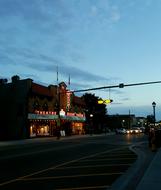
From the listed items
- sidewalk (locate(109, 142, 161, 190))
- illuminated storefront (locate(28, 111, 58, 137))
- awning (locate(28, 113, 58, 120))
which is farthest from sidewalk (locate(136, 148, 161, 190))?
illuminated storefront (locate(28, 111, 58, 137))

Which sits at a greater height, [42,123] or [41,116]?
[41,116]

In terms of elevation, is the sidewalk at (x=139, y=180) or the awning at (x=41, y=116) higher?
the awning at (x=41, y=116)

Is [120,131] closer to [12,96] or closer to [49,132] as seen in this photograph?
[49,132]

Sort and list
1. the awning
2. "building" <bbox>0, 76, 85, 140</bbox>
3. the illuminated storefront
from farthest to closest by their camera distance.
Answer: the illuminated storefront, the awning, "building" <bbox>0, 76, 85, 140</bbox>

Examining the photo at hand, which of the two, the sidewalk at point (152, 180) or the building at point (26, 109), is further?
the building at point (26, 109)

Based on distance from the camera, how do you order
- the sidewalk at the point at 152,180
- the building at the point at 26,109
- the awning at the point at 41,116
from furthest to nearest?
1. the awning at the point at 41,116
2. the building at the point at 26,109
3. the sidewalk at the point at 152,180

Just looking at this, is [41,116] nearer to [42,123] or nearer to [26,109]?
[42,123]

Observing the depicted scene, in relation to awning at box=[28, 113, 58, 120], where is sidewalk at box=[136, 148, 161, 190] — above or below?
below

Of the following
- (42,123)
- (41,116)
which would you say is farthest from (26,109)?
(42,123)

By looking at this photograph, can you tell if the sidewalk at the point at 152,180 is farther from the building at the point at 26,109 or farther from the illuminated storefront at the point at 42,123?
the illuminated storefront at the point at 42,123

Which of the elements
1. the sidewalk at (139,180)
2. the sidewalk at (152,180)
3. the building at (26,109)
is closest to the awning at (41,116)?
the building at (26,109)

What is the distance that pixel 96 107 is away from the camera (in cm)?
10381

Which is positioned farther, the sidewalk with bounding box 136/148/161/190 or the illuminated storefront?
the illuminated storefront

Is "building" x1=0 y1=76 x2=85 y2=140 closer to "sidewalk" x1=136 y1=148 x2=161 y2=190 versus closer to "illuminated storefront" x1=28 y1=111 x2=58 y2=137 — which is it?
"illuminated storefront" x1=28 y1=111 x2=58 y2=137
